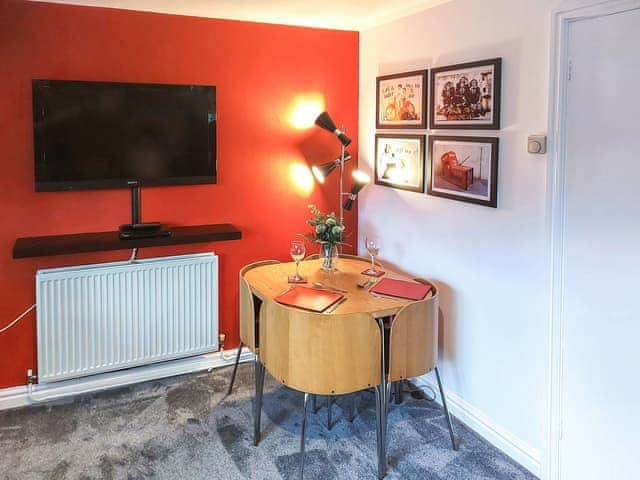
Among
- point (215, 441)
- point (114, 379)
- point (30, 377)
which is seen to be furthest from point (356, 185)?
point (30, 377)

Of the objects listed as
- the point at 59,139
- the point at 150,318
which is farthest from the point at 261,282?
the point at 59,139

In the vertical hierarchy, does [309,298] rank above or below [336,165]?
below

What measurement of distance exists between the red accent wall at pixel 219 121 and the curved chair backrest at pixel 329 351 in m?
1.31

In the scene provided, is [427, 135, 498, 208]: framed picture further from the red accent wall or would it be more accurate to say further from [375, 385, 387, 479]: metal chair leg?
[375, 385, 387, 479]: metal chair leg

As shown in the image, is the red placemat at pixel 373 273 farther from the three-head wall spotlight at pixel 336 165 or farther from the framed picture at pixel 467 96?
the framed picture at pixel 467 96

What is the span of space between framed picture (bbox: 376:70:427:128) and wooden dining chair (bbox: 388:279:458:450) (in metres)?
1.17

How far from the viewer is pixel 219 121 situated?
141 inches

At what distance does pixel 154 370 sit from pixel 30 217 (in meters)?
1.18

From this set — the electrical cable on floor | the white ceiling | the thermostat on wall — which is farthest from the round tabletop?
the white ceiling

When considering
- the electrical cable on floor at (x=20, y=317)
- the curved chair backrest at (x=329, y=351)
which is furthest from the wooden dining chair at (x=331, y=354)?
the electrical cable on floor at (x=20, y=317)

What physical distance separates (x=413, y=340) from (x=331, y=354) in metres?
0.41

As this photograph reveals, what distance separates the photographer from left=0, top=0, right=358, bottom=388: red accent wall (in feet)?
10.1

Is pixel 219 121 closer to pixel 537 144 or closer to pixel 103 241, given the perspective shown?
pixel 103 241

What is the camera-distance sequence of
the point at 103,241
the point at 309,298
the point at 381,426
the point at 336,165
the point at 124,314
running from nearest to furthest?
the point at 381,426, the point at 309,298, the point at 103,241, the point at 124,314, the point at 336,165
